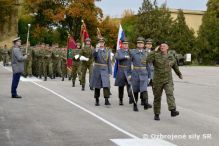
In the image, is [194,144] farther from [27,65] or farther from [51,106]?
[27,65]

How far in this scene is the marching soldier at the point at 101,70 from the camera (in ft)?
48.9

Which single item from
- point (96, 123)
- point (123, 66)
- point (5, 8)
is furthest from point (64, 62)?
point (5, 8)

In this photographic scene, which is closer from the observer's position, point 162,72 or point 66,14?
point 162,72

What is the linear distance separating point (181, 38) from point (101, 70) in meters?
50.4

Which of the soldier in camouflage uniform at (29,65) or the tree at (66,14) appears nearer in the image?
the soldier in camouflage uniform at (29,65)

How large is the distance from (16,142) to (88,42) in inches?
412

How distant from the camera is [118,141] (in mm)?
9500

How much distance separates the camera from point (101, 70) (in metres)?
15.0

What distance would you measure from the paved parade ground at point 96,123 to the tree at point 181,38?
4741cm

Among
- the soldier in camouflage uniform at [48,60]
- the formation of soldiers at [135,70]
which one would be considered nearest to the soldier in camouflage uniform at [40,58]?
the soldier in camouflage uniform at [48,60]

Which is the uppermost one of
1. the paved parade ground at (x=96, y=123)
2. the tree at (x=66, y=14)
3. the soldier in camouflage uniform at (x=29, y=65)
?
the tree at (x=66, y=14)

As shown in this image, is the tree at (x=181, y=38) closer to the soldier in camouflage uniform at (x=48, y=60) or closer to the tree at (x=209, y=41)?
the tree at (x=209, y=41)

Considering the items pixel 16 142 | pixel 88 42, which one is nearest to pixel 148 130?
pixel 16 142

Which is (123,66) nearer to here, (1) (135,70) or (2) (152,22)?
(1) (135,70)
